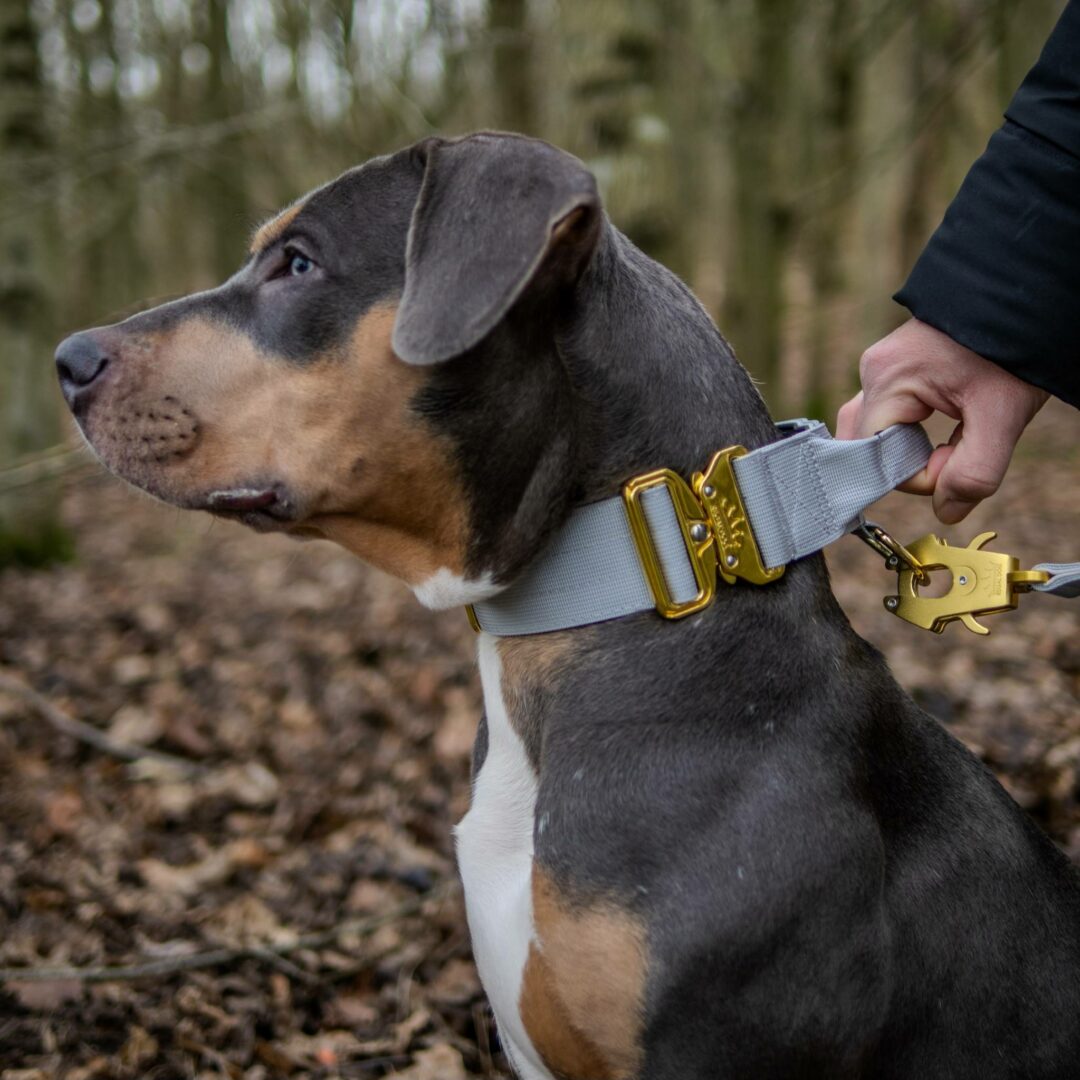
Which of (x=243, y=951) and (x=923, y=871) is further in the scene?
(x=243, y=951)

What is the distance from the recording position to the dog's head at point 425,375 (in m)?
2.67

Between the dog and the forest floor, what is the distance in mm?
1229

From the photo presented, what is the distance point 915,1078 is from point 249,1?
1818 cm

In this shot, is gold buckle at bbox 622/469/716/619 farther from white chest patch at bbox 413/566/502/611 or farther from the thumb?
the thumb

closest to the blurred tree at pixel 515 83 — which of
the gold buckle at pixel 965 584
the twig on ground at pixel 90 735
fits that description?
the twig on ground at pixel 90 735

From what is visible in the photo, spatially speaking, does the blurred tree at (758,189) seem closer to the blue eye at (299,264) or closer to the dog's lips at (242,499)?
the blue eye at (299,264)

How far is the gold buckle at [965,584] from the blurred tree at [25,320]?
691 cm

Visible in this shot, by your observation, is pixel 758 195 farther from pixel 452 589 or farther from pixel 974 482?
pixel 452 589

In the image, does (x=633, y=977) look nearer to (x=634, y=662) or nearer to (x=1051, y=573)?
(x=634, y=662)

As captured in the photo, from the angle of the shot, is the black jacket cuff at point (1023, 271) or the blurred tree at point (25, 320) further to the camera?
the blurred tree at point (25, 320)

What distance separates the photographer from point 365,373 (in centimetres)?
292

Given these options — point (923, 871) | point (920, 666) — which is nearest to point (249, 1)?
point (920, 666)

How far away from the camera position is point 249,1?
696 inches

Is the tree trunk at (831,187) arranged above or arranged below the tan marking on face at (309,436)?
below
